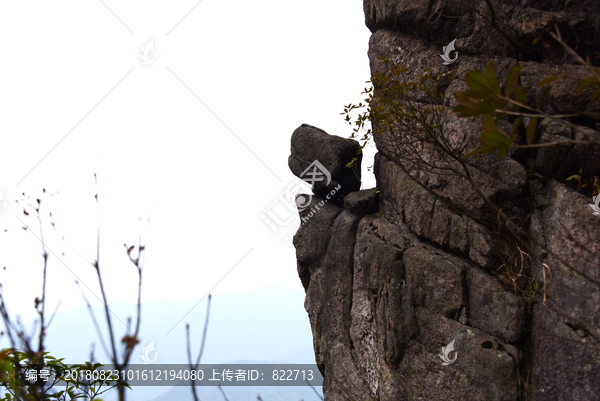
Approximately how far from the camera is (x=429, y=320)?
542cm

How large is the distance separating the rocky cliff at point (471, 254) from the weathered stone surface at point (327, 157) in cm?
79

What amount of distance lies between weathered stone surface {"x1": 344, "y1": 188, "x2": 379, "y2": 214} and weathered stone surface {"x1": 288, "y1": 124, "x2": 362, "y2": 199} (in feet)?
2.13

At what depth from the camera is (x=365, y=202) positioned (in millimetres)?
7379

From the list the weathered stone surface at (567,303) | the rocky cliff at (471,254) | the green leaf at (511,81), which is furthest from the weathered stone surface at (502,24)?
the green leaf at (511,81)

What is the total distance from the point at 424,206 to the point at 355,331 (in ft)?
8.20

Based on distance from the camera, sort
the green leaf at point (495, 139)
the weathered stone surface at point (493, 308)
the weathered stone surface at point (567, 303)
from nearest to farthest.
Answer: the green leaf at point (495, 139) → the weathered stone surface at point (567, 303) → the weathered stone surface at point (493, 308)

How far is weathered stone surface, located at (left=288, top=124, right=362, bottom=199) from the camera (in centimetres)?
794

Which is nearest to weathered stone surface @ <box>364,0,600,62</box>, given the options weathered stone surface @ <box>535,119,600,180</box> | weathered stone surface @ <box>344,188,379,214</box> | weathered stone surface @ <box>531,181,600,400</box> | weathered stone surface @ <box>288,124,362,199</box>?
weathered stone surface @ <box>535,119,600,180</box>

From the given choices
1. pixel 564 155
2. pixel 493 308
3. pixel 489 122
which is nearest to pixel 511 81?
pixel 489 122

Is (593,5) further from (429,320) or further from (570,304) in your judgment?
(429,320)

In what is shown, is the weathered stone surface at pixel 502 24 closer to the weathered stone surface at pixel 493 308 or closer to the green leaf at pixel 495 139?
the weathered stone surface at pixel 493 308

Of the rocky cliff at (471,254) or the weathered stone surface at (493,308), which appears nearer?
the rocky cliff at (471,254)

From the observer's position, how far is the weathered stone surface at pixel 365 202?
7371 millimetres

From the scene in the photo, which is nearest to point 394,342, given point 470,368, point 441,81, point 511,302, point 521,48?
point 470,368
